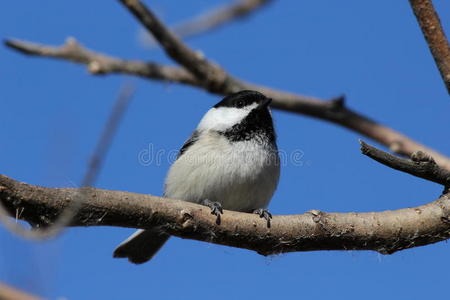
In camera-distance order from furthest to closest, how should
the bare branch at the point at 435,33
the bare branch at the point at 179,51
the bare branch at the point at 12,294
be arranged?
the bare branch at the point at 179,51
the bare branch at the point at 435,33
the bare branch at the point at 12,294

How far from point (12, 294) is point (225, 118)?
4.26 metres

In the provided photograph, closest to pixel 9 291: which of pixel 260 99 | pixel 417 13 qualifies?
pixel 417 13

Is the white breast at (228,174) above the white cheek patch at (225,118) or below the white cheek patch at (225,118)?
below

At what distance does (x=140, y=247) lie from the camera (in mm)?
5043

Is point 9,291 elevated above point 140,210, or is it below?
below

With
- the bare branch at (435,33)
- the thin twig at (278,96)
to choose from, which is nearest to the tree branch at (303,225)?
the bare branch at (435,33)

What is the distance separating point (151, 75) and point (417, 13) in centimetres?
268

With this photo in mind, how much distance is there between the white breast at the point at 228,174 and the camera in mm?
4637

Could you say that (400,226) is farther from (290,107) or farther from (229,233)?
(290,107)

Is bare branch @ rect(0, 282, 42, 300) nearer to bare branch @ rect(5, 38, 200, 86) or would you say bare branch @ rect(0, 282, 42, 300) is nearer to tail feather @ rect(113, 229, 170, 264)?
tail feather @ rect(113, 229, 170, 264)

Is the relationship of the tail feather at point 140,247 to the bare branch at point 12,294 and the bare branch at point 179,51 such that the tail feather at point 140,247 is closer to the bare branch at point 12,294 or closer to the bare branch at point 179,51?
the bare branch at point 179,51

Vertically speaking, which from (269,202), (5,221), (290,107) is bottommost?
(5,221)

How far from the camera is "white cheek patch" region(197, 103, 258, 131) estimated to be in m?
5.11

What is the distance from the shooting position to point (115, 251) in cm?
494
